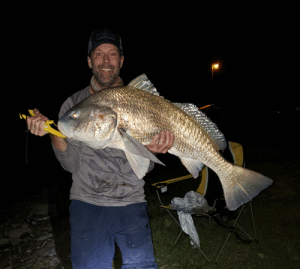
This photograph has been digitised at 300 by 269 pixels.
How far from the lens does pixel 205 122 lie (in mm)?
2332

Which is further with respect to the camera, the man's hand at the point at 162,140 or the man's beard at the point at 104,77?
the man's beard at the point at 104,77

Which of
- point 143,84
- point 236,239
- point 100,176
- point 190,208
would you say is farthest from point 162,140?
point 236,239

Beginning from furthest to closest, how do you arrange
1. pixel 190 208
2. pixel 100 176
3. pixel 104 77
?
pixel 190 208
pixel 104 77
pixel 100 176

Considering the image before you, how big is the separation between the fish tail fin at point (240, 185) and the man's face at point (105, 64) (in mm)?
1677

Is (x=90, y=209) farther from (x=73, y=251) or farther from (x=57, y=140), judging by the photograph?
(x=57, y=140)

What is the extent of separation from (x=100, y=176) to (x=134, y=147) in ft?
2.18

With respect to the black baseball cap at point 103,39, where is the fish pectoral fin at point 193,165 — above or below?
below

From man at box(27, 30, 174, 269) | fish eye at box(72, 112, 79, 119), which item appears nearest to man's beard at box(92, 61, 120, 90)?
man at box(27, 30, 174, 269)

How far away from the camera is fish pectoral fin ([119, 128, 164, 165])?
1.84 meters

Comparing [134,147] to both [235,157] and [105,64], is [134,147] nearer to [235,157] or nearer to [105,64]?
[105,64]

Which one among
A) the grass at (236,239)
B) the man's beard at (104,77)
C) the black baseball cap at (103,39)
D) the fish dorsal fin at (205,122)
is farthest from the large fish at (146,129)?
the grass at (236,239)

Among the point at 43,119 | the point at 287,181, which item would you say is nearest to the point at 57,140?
the point at 43,119

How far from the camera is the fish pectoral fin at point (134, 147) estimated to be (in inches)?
72.6

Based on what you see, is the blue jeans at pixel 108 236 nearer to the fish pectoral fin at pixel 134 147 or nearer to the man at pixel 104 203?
the man at pixel 104 203
